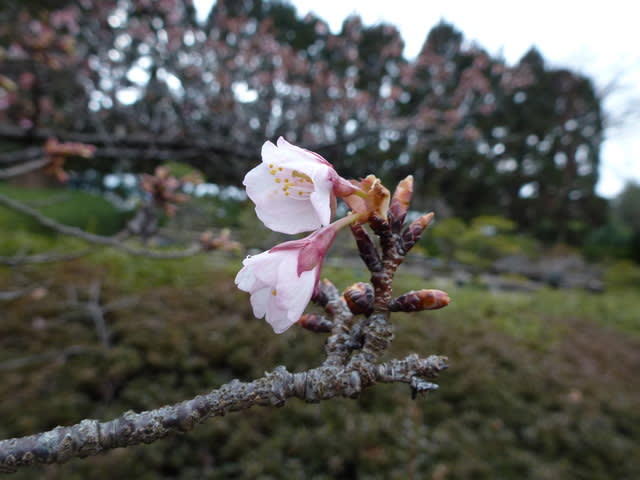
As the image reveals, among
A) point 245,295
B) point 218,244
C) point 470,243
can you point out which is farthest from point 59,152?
point 470,243

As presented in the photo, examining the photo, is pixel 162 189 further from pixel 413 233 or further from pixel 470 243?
pixel 470 243

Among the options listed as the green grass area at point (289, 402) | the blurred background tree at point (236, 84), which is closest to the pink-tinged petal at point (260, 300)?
the green grass area at point (289, 402)

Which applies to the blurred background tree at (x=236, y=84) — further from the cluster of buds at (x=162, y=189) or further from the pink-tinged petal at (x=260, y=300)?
the pink-tinged petal at (x=260, y=300)

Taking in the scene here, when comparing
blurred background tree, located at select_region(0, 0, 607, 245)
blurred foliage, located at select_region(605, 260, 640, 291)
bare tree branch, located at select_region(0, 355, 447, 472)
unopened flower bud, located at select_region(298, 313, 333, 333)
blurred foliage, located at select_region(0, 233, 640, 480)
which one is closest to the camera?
bare tree branch, located at select_region(0, 355, 447, 472)

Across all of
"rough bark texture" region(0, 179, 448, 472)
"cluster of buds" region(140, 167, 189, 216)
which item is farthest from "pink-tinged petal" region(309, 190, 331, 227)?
"cluster of buds" region(140, 167, 189, 216)

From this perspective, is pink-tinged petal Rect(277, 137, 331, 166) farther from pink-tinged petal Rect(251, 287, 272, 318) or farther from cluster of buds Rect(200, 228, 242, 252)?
cluster of buds Rect(200, 228, 242, 252)

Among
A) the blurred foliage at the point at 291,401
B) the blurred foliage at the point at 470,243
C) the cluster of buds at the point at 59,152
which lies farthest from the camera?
the blurred foliage at the point at 470,243

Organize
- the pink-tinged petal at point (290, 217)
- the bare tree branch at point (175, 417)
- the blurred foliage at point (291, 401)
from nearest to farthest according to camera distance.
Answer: the bare tree branch at point (175, 417), the pink-tinged petal at point (290, 217), the blurred foliage at point (291, 401)
